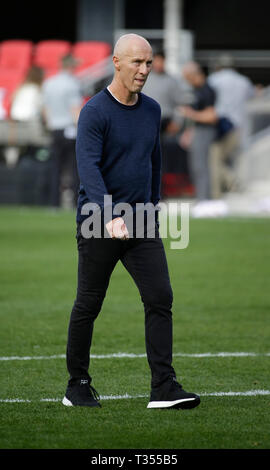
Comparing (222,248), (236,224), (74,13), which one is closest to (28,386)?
(222,248)

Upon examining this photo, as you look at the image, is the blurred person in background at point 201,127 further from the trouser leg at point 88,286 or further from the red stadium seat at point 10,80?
the trouser leg at point 88,286

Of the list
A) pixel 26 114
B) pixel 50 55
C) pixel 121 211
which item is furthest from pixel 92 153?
pixel 50 55

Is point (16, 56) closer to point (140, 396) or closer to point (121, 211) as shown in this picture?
point (140, 396)

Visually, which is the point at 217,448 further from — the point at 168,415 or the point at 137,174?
the point at 137,174

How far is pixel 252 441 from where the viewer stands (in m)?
5.23

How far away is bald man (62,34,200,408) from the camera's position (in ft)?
18.7

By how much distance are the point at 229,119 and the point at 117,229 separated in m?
14.4

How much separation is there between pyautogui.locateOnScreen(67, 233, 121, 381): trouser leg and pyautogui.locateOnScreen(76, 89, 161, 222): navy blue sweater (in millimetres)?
185

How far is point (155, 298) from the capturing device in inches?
231

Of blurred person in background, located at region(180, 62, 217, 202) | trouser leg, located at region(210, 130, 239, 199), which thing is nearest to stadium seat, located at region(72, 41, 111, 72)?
trouser leg, located at region(210, 130, 239, 199)

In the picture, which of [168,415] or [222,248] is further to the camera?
[222,248]

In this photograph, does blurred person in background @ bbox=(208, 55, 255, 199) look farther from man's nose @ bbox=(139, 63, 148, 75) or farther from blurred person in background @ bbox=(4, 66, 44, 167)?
man's nose @ bbox=(139, 63, 148, 75)

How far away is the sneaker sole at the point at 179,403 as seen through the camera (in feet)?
19.3

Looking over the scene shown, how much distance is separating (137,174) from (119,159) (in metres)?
0.12
